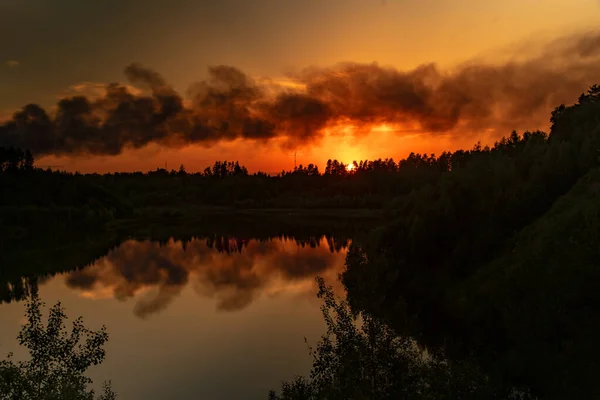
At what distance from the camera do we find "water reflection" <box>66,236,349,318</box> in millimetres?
58125

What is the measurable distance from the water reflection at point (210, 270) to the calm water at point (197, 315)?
179 millimetres

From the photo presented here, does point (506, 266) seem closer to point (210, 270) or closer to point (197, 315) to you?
point (197, 315)

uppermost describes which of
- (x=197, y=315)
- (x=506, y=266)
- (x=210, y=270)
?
(x=506, y=266)

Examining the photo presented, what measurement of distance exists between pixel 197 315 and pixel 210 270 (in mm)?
25582

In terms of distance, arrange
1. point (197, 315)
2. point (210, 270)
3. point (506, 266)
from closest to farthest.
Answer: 1. point (506, 266)
2. point (197, 315)
3. point (210, 270)

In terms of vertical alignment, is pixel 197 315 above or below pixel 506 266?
below

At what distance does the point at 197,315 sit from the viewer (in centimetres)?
4881

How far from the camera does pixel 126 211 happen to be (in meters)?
164

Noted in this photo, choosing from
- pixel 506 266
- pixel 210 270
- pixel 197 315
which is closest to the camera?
pixel 506 266

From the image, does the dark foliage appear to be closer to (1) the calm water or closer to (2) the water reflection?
(1) the calm water

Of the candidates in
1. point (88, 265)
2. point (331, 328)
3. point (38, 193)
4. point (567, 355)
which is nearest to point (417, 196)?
point (567, 355)

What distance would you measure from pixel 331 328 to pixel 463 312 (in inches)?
1074

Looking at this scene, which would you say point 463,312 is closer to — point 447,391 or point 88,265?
point 447,391

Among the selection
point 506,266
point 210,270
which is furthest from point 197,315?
point 506,266
